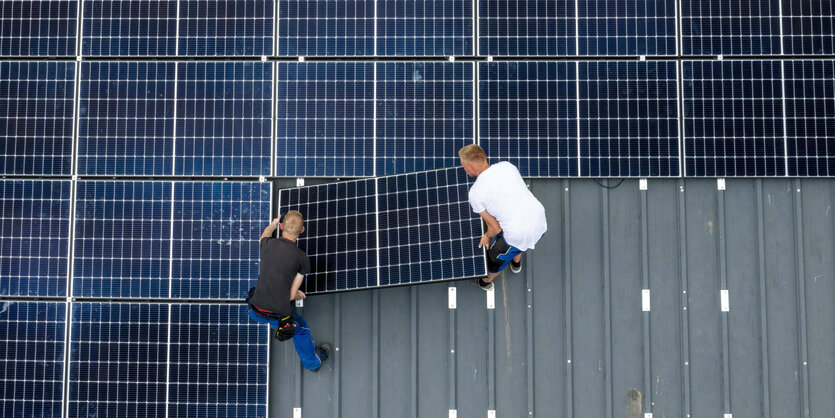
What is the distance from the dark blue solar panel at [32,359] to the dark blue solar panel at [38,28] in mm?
3086

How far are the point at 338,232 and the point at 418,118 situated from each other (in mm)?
1662

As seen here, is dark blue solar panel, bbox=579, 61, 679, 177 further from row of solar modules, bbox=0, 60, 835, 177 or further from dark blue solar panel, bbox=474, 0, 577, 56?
dark blue solar panel, bbox=474, 0, 577, 56

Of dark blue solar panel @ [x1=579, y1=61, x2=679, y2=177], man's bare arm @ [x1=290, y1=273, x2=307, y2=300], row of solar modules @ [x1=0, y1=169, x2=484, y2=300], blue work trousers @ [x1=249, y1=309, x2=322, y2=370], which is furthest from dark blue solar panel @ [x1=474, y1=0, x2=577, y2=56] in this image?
blue work trousers @ [x1=249, y1=309, x2=322, y2=370]

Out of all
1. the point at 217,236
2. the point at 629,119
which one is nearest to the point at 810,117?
the point at 629,119

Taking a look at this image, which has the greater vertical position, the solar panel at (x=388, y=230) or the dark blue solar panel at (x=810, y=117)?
the dark blue solar panel at (x=810, y=117)

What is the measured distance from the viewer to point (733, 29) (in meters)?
6.57

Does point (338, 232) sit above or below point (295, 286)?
above

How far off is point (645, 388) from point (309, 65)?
219 inches

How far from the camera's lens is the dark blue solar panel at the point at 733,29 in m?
6.55

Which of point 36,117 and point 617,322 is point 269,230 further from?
point 617,322

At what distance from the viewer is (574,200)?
6.60 metres

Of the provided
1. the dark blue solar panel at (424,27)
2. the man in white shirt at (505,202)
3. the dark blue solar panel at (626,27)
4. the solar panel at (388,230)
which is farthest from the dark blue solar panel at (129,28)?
the dark blue solar panel at (626,27)

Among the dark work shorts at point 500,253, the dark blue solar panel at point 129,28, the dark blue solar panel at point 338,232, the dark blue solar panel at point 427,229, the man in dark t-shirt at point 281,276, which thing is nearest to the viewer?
the man in dark t-shirt at point 281,276

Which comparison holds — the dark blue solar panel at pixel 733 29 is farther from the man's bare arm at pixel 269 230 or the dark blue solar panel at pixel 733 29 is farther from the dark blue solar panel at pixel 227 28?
the man's bare arm at pixel 269 230
